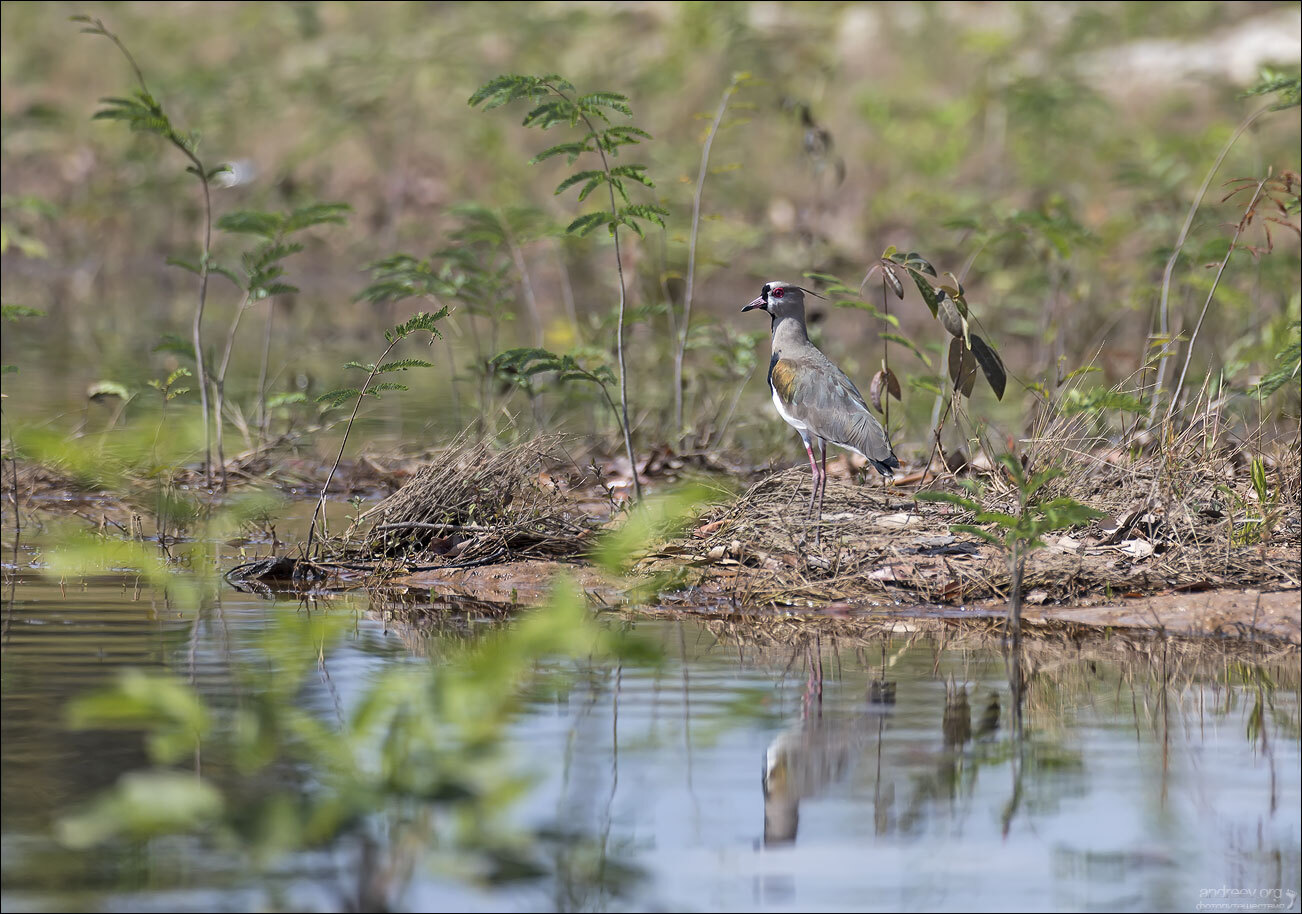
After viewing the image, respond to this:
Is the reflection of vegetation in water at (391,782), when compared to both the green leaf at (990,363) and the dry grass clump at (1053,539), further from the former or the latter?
the green leaf at (990,363)

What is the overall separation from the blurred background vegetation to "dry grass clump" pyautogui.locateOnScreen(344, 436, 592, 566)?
5.68 meters

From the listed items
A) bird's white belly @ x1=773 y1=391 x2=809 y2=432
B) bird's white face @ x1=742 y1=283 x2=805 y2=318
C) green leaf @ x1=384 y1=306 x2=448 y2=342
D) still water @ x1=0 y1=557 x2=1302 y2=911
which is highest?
bird's white face @ x1=742 y1=283 x2=805 y2=318

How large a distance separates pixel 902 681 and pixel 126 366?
1225 cm

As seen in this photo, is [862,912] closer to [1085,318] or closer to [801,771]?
[801,771]

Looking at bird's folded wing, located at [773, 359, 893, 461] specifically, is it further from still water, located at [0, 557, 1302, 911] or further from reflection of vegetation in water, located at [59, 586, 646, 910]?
reflection of vegetation in water, located at [59, 586, 646, 910]

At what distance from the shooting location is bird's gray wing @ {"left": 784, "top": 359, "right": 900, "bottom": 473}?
8.95 meters

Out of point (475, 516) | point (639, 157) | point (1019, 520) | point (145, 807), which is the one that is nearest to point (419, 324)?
point (475, 516)

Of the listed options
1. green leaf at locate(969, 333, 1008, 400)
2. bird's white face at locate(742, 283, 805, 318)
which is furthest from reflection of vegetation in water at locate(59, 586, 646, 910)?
bird's white face at locate(742, 283, 805, 318)

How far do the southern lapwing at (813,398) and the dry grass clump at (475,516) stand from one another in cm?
118

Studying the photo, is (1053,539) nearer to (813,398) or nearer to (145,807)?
(813,398)

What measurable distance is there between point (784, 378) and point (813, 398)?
308 mm

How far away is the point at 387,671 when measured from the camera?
22.2ft

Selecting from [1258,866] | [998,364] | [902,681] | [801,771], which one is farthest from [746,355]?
[1258,866]

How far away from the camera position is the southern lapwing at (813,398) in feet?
29.4
